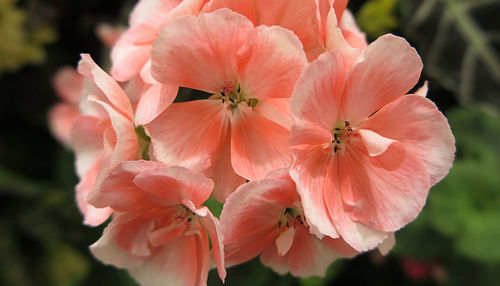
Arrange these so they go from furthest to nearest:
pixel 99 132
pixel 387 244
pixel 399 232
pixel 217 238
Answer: pixel 399 232, pixel 99 132, pixel 387 244, pixel 217 238

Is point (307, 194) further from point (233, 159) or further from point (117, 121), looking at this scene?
point (117, 121)

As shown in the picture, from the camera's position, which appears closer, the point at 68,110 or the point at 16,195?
the point at 16,195

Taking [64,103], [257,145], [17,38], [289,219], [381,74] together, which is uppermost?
[381,74]

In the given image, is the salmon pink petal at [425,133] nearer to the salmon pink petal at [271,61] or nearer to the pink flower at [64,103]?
the salmon pink petal at [271,61]

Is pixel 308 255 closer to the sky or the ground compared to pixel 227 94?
closer to the ground

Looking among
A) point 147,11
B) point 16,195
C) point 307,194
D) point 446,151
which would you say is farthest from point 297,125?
point 16,195

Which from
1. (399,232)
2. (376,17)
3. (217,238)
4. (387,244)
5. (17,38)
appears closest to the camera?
(217,238)

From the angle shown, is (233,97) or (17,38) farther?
(17,38)

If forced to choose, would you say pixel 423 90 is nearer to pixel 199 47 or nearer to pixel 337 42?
pixel 337 42

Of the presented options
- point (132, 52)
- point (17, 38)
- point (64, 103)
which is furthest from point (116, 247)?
point (64, 103)
